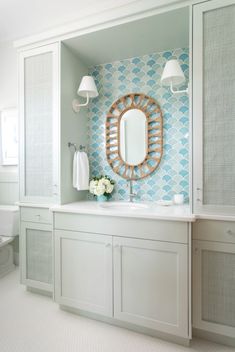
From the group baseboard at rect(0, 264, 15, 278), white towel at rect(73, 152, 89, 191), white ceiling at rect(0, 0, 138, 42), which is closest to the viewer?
white ceiling at rect(0, 0, 138, 42)

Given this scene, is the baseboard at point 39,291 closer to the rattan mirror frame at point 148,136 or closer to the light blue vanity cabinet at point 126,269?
the light blue vanity cabinet at point 126,269

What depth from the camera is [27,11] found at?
229 centimetres

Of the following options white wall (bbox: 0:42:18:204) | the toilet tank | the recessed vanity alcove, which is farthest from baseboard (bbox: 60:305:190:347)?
white wall (bbox: 0:42:18:204)

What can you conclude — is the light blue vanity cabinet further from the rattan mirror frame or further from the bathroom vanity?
the rattan mirror frame

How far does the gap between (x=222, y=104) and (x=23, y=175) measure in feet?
6.03

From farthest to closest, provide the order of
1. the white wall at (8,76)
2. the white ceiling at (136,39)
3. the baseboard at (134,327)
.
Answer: the white wall at (8,76)
the white ceiling at (136,39)
the baseboard at (134,327)

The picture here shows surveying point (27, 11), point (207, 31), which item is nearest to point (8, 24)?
point (27, 11)

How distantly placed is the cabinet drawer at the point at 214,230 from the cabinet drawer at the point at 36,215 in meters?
1.30

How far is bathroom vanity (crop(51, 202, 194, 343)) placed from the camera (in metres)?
1.61

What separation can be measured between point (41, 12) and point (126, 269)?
2.45 meters

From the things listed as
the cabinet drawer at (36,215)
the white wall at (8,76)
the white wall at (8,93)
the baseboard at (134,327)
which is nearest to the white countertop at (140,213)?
the cabinet drawer at (36,215)

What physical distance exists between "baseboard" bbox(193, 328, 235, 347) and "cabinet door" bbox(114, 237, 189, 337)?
0.23 metres

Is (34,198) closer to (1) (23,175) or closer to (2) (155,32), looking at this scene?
(1) (23,175)

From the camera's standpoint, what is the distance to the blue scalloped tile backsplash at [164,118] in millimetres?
2178
